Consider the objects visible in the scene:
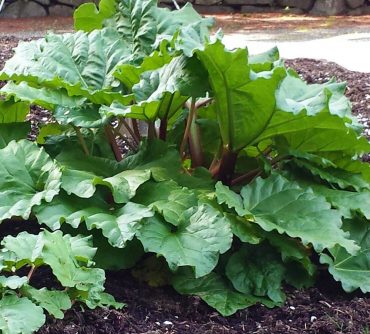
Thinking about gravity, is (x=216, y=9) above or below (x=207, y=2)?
below

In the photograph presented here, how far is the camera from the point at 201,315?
2518mm

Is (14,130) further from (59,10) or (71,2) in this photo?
(59,10)

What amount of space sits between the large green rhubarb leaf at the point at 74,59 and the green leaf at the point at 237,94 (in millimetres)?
465

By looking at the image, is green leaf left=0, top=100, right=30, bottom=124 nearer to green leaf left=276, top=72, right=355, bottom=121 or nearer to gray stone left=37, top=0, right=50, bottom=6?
green leaf left=276, top=72, right=355, bottom=121

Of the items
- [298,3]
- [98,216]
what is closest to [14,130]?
[98,216]

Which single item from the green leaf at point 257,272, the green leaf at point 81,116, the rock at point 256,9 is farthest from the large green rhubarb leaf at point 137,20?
the rock at point 256,9

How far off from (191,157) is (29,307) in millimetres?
1327

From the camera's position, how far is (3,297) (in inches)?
79.2

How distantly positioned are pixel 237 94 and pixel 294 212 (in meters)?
0.44

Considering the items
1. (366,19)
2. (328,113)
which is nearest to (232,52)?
(328,113)

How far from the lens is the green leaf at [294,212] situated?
2.51 m

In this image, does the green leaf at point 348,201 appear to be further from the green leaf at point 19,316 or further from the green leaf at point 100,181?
the green leaf at point 19,316

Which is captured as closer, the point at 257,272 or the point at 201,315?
the point at 201,315

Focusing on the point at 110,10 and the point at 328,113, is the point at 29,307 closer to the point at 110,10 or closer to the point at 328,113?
the point at 328,113
